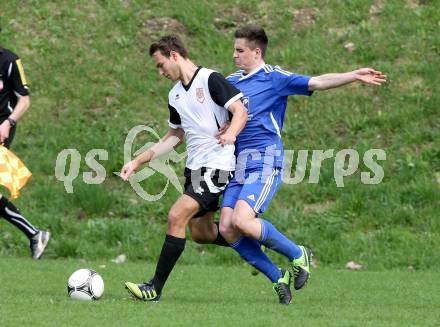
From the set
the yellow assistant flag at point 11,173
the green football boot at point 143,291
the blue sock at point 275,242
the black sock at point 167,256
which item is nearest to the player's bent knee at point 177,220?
the black sock at point 167,256

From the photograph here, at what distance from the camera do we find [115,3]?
613 inches

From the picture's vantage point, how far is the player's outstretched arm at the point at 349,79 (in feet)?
23.7

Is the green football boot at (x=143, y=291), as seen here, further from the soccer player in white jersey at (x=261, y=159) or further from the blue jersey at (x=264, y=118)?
the blue jersey at (x=264, y=118)

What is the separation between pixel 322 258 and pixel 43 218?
3328 millimetres

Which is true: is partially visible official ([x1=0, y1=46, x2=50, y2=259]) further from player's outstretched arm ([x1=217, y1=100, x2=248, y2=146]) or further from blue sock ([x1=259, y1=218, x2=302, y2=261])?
blue sock ([x1=259, y1=218, x2=302, y2=261])

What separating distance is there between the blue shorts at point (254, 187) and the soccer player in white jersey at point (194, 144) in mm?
155

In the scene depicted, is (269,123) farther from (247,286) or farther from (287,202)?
(287,202)

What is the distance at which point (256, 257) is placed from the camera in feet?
25.0

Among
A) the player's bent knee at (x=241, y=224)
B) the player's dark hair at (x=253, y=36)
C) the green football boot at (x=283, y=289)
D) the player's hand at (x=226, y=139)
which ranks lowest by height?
the green football boot at (x=283, y=289)

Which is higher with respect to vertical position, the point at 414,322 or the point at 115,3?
the point at 115,3

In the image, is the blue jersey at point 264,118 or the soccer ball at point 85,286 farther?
the blue jersey at point 264,118

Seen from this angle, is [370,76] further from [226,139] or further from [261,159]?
[226,139]

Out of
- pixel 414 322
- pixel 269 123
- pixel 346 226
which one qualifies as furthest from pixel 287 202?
pixel 414 322

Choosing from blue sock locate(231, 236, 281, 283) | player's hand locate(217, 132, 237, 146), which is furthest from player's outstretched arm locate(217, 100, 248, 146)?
blue sock locate(231, 236, 281, 283)
